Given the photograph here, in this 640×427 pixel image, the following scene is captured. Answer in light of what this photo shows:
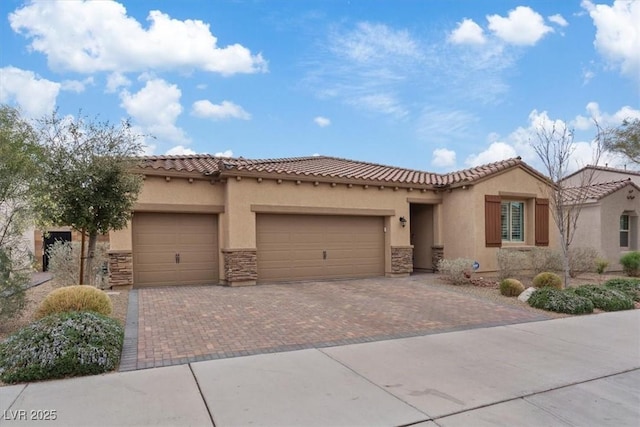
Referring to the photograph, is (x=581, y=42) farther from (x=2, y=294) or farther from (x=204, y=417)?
(x=2, y=294)

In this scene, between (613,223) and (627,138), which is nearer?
(613,223)

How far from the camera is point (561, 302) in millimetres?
9336

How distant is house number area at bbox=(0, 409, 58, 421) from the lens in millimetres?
3789

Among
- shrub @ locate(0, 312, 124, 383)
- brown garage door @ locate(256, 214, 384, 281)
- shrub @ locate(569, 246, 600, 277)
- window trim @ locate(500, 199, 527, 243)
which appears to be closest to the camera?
shrub @ locate(0, 312, 124, 383)

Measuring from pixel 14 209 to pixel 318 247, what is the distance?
28.5 ft

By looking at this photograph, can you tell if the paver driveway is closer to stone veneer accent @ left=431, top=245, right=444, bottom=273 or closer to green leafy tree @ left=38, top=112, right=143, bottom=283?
green leafy tree @ left=38, top=112, right=143, bottom=283

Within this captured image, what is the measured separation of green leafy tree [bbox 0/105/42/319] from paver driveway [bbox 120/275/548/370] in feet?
6.45

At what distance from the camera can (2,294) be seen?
264 inches

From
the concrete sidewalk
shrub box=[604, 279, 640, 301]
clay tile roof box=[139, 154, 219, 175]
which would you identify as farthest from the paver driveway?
shrub box=[604, 279, 640, 301]

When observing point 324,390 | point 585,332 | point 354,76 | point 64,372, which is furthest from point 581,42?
point 64,372

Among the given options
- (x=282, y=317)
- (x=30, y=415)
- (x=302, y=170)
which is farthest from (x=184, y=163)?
(x=30, y=415)

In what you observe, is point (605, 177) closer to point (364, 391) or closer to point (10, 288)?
point (364, 391)

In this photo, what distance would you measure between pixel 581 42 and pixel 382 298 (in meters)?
9.77

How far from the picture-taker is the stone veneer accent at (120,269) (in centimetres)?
1122
